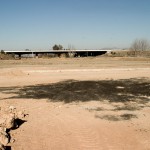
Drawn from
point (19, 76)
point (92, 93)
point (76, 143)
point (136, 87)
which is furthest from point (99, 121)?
point (19, 76)

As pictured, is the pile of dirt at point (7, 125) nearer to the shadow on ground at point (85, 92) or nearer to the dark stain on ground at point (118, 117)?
the dark stain on ground at point (118, 117)

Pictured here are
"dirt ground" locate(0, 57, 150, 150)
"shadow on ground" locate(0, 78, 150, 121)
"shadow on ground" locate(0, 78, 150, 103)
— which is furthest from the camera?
"shadow on ground" locate(0, 78, 150, 103)

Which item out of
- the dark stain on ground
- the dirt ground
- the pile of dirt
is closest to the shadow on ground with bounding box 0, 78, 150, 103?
the dirt ground

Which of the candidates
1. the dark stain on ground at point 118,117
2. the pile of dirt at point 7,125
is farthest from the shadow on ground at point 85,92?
the pile of dirt at point 7,125

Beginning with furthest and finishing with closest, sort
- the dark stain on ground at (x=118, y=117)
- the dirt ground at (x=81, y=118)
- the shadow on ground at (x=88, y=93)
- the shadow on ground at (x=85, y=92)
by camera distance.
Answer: the shadow on ground at (x=85, y=92)
the shadow on ground at (x=88, y=93)
the dark stain on ground at (x=118, y=117)
the dirt ground at (x=81, y=118)

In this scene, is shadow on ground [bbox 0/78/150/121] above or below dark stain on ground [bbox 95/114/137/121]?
above

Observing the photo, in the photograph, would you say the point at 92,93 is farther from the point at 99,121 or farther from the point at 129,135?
the point at 129,135

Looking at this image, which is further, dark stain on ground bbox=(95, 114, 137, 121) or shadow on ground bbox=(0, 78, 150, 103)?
shadow on ground bbox=(0, 78, 150, 103)

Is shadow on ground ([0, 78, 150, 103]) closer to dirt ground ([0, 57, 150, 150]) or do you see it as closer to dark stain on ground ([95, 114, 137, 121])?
dirt ground ([0, 57, 150, 150])

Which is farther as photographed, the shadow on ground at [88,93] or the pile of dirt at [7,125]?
the shadow on ground at [88,93]

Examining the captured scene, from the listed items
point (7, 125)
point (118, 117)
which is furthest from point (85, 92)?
point (7, 125)

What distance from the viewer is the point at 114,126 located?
413 inches

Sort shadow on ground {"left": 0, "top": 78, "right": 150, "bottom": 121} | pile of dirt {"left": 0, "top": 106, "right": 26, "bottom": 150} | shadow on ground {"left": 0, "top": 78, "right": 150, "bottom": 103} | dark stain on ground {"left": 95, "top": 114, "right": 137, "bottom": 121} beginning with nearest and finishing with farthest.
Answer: pile of dirt {"left": 0, "top": 106, "right": 26, "bottom": 150}
dark stain on ground {"left": 95, "top": 114, "right": 137, "bottom": 121}
shadow on ground {"left": 0, "top": 78, "right": 150, "bottom": 121}
shadow on ground {"left": 0, "top": 78, "right": 150, "bottom": 103}

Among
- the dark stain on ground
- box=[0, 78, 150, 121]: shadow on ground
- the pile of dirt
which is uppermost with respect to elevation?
the pile of dirt
